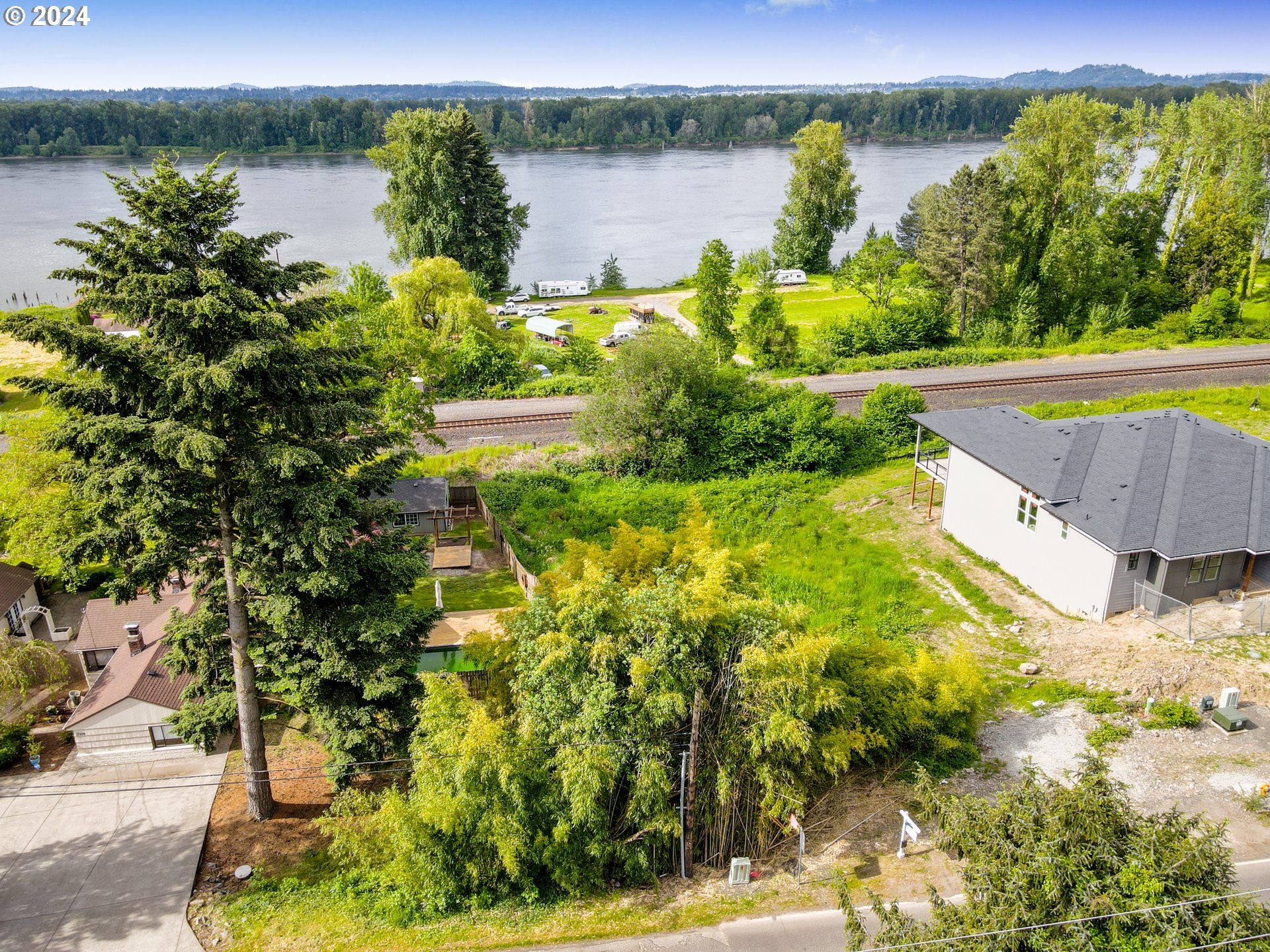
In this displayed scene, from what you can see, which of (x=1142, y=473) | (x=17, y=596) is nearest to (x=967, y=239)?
(x=1142, y=473)

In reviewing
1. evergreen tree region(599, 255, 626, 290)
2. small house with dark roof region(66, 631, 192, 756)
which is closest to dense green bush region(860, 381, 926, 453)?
small house with dark roof region(66, 631, 192, 756)

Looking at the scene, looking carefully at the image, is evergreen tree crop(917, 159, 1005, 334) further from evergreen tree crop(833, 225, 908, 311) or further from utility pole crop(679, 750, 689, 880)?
Answer: utility pole crop(679, 750, 689, 880)

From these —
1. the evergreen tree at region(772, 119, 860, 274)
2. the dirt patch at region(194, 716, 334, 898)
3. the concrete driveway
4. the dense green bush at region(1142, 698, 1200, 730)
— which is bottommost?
the dirt patch at region(194, 716, 334, 898)

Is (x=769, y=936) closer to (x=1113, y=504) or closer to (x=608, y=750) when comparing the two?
(x=608, y=750)

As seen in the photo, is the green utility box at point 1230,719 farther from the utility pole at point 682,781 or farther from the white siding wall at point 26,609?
the white siding wall at point 26,609

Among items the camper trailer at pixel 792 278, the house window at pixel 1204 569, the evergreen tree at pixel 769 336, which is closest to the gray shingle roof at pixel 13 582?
the house window at pixel 1204 569

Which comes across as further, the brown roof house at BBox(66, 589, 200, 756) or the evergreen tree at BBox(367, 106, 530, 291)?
the evergreen tree at BBox(367, 106, 530, 291)

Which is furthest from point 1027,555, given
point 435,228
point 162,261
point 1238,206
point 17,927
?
point 435,228
